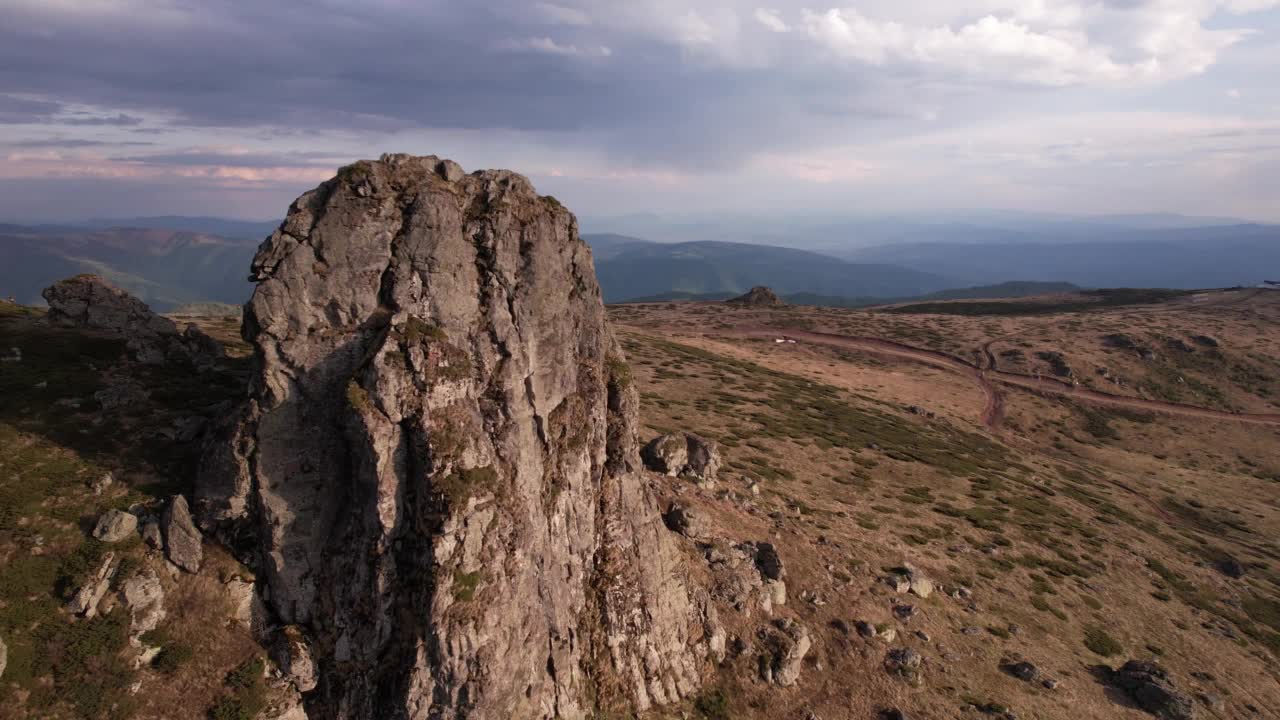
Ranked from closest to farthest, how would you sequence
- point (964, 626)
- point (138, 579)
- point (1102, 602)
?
point (138, 579) → point (964, 626) → point (1102, 602)

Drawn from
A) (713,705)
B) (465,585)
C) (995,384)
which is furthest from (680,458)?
(995,384)

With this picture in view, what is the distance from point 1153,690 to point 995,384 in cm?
8149

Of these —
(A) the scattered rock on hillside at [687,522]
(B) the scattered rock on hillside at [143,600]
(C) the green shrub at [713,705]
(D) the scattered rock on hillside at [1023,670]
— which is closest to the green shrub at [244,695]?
(B) the scattered rock on hillside at [143,600]

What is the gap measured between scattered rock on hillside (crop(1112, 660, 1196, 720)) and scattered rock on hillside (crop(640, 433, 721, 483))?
89.3 feet

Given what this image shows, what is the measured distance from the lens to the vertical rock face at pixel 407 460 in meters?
20.2

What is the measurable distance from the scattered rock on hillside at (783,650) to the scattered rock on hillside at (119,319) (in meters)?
35.6

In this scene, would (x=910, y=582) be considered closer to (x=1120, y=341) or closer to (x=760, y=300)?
(x=1120, y=341)

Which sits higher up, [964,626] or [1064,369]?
[1064,369]

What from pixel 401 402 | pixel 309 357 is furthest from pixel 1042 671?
pixel 309 357

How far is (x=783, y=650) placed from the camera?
28.5 m

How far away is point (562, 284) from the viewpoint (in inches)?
993

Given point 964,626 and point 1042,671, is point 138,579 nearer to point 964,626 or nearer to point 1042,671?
point 964,626

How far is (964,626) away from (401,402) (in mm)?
35865

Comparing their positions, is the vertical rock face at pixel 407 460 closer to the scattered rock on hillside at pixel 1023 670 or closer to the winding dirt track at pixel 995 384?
the scattered rock on hillside at pixel 1023 670
